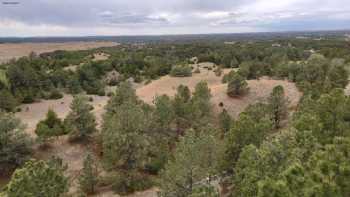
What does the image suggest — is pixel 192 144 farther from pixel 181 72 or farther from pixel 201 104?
pixel 181 72

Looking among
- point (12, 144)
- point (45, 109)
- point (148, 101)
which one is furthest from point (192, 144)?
point (45, 109)

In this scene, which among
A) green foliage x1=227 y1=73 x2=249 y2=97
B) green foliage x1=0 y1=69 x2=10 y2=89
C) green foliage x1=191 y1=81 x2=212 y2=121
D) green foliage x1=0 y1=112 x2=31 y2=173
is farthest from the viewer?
green foliage x1=0 y1=69 x2=10 y2=89

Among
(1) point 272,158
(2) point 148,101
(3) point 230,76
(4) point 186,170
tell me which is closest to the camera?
(1) point 272,158

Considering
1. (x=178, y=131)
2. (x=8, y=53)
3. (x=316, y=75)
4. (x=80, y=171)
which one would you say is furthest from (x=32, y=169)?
(x=8, y=53)

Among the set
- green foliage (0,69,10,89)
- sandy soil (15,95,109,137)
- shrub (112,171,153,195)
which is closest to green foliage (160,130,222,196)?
shrub (112,171,153,195)

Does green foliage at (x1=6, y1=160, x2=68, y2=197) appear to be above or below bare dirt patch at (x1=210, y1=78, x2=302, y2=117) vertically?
above

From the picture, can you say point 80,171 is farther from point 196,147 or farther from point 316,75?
point 316,75

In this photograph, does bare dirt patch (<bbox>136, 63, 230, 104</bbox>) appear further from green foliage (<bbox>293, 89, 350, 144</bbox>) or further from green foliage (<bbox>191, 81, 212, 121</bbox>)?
green foliage (<bbox>293, 89, 350, 144</bbox>)
